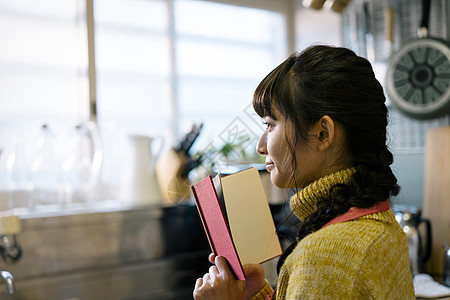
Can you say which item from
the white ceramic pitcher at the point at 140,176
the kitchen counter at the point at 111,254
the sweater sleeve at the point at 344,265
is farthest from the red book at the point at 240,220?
the white ceramic pitcher at the point at 140,176

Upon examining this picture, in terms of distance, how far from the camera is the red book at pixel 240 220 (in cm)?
64

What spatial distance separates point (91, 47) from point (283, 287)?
149 cm

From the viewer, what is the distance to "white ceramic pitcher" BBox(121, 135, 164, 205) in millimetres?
1848

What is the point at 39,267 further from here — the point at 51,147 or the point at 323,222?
the point at 323,222

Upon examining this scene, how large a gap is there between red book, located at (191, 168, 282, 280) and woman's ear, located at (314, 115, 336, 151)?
5.8 inches

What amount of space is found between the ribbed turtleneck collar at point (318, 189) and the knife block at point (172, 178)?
44.8 inches

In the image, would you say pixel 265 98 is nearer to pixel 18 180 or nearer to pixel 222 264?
pixel 222 264

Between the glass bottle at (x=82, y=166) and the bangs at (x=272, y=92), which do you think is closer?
the bangs at (x=272, y=92)

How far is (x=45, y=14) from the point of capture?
201 centimetres

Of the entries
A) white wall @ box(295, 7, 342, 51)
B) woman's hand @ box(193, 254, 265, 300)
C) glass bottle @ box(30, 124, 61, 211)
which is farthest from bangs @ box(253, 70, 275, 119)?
white wall @ box(295, 7, 342, 51)

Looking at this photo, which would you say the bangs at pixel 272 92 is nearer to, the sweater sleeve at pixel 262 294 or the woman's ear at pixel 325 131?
the woman's ear at pixel 325 131

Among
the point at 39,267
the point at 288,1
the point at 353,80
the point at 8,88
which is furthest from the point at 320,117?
the point at 288,1

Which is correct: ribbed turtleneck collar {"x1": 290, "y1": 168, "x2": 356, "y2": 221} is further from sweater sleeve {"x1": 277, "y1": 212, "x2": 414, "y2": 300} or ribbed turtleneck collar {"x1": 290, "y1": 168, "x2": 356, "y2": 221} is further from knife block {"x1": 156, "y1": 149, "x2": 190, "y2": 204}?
knife block {"x1": 156, "y1": 149, "x2": 190, "y2": 204}

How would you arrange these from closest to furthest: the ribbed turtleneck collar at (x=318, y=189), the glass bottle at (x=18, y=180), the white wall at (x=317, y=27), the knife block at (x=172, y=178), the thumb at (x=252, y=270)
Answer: the ribbed turtleneck collar at (x=318, y=189), the thumb at (x=252, y=270), the glass bottle at (x=18, y=180), the knife block at (x=172, y=178), the white wall at (x=317, y=27)
